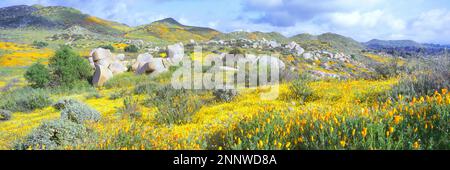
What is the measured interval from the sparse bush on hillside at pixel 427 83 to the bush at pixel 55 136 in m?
5.99

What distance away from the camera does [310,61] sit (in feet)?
142

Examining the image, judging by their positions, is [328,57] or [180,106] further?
[328,57]

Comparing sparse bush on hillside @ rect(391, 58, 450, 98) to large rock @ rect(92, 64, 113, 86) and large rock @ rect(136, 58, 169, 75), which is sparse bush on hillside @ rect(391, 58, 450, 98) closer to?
large rock @ rect(136, 58, 169, 75)

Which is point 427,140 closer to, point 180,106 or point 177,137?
point 177,137

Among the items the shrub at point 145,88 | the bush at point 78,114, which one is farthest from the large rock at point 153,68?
the bush at point 78,114

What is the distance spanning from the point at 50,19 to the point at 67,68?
102 meters

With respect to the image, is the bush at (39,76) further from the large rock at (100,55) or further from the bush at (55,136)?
the bush at (55,136)

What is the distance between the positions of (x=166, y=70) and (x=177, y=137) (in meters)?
16.6

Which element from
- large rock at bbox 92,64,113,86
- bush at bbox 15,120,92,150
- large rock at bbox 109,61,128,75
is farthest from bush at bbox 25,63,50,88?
bush at bbox 15,120,92,150

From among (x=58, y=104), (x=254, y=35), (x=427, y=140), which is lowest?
(x=58, y=104)

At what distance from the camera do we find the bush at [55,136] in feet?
16.9

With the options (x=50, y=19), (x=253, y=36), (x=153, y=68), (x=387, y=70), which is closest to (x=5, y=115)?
(x=153, y=68)

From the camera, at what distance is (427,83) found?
7.12m
